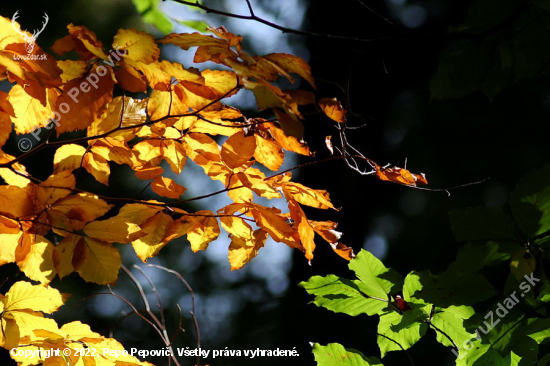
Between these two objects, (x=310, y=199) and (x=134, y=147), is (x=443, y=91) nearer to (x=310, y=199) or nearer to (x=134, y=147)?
(x=310, y=199)

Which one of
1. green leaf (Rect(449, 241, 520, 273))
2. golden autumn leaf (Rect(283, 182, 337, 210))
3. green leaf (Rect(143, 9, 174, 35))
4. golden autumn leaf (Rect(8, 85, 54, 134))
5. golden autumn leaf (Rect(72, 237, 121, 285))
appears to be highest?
green leaf (Rect(143, 9, 174, 35))

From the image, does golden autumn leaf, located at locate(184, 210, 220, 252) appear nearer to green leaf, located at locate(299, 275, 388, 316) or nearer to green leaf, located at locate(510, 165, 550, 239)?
green leaf, located at locate(299, 275, 388, 316)

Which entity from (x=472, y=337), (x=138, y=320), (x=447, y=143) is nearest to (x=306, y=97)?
(x=472, y=337)

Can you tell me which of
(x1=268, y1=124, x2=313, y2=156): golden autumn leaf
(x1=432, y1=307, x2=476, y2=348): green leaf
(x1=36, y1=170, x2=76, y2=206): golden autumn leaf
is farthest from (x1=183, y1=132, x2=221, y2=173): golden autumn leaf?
(x1=432, y1=307, x2=476, y2=348): green leaf

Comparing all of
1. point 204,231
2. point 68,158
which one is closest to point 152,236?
point 204,231

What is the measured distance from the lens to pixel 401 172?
2.46 ft

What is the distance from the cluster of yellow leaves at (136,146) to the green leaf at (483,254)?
10.0 inches

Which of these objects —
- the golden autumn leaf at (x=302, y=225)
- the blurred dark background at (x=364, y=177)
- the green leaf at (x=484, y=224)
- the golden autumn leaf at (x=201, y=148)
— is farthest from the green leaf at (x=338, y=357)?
the blurred dark background at (x=364, y=177)

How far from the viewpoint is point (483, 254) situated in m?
0.50

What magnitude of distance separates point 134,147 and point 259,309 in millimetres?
2077

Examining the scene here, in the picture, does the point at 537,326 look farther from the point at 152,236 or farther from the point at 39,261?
the point at 39,261

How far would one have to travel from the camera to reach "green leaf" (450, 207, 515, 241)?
0.50 metres

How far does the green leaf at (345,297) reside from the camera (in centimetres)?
70

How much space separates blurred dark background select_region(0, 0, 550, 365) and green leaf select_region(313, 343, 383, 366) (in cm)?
128
